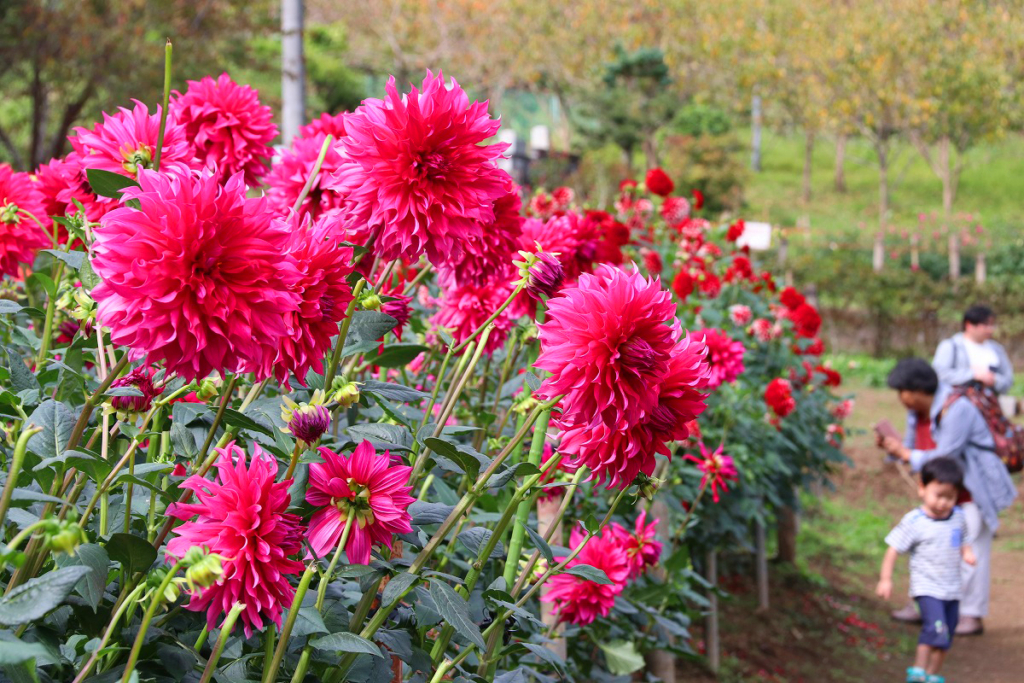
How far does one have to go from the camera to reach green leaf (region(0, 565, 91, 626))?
2.41 feet

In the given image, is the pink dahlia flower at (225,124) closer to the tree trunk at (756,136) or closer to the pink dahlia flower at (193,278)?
the pink dahlia flower at (193,278)

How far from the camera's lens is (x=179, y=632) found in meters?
1.05

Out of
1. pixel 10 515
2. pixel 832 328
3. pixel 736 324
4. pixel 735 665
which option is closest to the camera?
pixel 10 515

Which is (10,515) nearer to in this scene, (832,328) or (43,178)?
(43,178)

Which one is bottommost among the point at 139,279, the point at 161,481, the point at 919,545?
the point at 919,545

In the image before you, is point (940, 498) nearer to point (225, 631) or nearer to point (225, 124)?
point (225, 124)

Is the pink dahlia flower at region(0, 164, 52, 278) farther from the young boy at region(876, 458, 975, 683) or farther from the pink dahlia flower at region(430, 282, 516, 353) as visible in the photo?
the young boy at region(876, 458, 975, 683)

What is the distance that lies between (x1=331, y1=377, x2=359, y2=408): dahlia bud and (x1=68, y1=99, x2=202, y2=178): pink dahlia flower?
357 millimetres

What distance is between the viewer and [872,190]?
23594 mm

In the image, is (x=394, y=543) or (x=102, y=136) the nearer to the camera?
(x=394, y=543)

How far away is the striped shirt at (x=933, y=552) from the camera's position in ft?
12.8

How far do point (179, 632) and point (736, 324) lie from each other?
3241 mm

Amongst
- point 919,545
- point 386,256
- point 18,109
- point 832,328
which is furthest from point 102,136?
point 18,109

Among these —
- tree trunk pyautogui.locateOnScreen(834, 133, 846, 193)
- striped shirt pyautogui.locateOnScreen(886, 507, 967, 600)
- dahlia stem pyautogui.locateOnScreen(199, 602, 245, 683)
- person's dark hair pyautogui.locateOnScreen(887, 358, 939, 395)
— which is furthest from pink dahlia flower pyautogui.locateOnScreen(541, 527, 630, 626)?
tree trunk pyautogui.locateOnScreen(834, 133, 846, 193)
